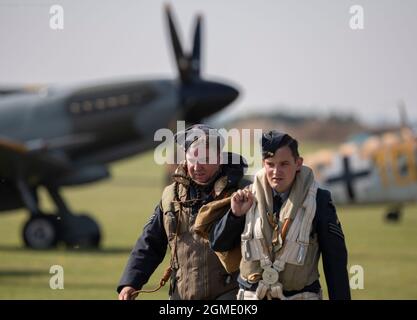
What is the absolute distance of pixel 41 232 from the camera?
17.9 meters

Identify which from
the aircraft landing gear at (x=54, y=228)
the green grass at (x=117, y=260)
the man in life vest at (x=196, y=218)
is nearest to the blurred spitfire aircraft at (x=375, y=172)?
the green grass at (x=117, y=260)

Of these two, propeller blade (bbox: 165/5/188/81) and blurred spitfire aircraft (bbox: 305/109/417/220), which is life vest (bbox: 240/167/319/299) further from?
blurred spitfire aircraft (bbox: 305/109/417/220)

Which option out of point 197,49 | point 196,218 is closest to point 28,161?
point 197,49

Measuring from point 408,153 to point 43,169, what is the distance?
8904mm

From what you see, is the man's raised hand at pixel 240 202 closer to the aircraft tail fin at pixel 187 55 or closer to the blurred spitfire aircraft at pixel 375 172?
the aircraft tail fin at pixel 187 55

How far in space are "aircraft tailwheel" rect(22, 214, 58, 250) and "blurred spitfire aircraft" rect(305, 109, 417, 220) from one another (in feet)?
26.4

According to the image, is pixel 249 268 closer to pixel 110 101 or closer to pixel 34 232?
pixel 34 232

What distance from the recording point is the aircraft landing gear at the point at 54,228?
1786 cm

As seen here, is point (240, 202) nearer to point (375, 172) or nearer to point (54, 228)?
point (54, 228)

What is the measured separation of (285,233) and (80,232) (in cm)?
1317

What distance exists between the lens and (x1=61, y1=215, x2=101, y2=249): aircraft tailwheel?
17875mm

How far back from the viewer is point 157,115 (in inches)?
776

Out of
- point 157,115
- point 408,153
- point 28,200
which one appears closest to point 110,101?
point 157,115

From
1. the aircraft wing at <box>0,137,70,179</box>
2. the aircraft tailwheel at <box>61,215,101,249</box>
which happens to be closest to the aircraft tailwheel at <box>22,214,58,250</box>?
the aircraft tailwheel at <box>61,215,101,249</box>
